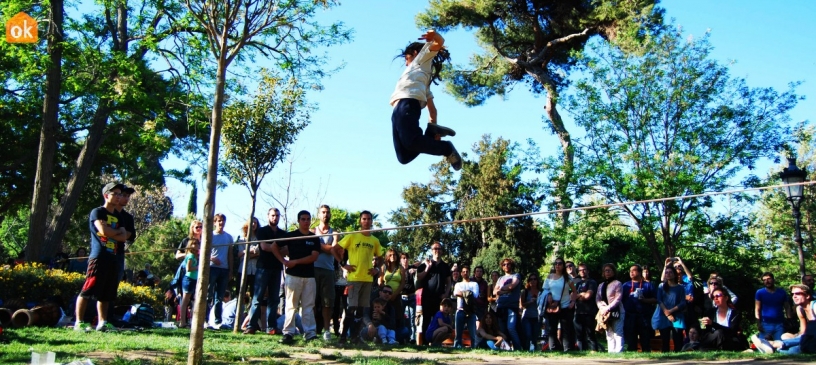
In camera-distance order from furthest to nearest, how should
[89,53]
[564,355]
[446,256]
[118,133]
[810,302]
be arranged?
1. [446,256]
2. [118,133]
3. [89,53]
4. [810,302]
5. [564,355]

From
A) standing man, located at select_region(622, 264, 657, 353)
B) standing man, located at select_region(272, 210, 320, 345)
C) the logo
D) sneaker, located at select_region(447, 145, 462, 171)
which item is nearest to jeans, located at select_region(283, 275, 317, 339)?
standing man, located at select_region(272, 210, 320, 345)

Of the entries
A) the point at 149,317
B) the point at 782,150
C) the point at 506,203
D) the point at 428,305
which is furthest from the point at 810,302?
the point at 506,203

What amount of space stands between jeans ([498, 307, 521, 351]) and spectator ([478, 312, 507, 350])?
0.10 m

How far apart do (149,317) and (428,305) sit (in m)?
4.23

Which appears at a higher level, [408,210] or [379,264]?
[408,210]

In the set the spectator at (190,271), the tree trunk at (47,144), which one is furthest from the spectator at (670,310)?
the tree trunk at (47,144)

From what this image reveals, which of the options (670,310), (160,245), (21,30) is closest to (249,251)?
(670,310)

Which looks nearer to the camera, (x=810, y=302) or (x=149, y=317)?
(x=810, y=302)

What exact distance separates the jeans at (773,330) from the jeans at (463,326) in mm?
4124

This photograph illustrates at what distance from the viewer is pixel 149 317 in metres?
9.94

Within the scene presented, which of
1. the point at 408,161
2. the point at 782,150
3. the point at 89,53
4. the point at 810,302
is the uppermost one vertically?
the point at 89,53

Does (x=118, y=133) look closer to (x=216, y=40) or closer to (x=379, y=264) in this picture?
(x=379, y=264)

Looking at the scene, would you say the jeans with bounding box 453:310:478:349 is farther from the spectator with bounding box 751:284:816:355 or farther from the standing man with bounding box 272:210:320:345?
the spectator with bounding box 751:284:816:355

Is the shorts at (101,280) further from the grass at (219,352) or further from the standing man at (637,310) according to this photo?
the standing man at (637,310)
